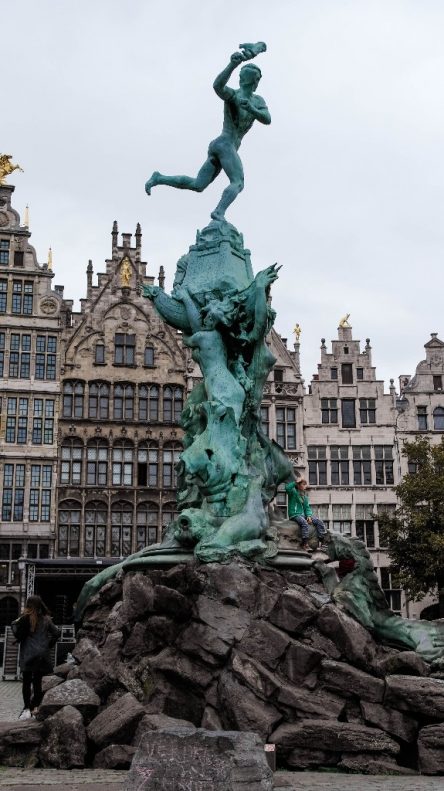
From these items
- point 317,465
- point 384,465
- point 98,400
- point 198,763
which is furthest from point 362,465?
point 198,763

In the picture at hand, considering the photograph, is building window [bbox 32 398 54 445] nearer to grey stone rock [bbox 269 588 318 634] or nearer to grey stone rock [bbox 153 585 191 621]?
grey stone rock [bbox 153 585 191 621]

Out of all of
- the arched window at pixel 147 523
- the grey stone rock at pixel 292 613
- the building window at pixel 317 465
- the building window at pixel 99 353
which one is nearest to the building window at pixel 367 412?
the building window at pixel 317 465

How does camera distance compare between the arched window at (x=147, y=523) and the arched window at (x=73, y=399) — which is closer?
the arched window at (x=147, y=523)

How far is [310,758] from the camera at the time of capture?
444 inches

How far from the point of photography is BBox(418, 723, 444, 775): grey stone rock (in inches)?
432

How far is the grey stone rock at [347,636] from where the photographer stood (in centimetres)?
1234

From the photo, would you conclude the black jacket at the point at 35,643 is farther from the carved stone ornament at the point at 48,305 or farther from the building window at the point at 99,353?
the carved stone ornament at the point at 48,305

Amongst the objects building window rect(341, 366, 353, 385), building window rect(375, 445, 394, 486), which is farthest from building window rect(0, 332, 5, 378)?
building window rect(375, 445, 394, 486)

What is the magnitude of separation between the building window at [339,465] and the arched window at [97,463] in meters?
10.7

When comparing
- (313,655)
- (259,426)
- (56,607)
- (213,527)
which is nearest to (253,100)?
(259,426)

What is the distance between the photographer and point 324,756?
11305 mm

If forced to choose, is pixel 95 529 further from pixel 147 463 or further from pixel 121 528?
pixel 147 463

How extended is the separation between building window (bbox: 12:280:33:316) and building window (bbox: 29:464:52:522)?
736cm

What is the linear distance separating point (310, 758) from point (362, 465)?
32.9m
